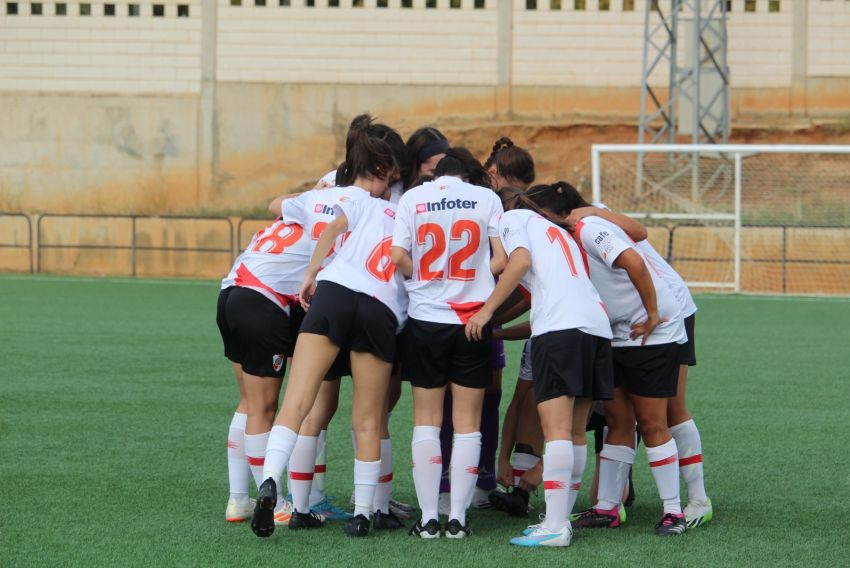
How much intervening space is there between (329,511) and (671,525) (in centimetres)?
159

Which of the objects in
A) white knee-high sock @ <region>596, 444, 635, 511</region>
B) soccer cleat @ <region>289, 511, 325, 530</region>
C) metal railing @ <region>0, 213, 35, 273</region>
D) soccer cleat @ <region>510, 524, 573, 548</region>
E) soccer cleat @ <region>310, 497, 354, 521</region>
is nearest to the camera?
soccer cleat @ <region>510, 524, 573, 548</region>

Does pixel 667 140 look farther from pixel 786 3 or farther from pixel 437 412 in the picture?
pixel 437 412

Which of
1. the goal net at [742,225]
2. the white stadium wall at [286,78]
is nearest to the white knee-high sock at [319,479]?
the goal net at [742,225]

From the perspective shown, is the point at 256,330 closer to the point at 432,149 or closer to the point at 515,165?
the point at 432,149

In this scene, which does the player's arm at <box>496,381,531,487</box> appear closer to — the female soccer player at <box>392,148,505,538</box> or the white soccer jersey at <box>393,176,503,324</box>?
the female soccer player at <box>392,148,505,538</box>

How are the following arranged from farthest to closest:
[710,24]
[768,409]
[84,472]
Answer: [710,24] < [768,409] < [84,472]

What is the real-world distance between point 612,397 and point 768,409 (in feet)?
14.3

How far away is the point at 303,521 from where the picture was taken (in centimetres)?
594

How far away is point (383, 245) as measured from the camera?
5.80 meters

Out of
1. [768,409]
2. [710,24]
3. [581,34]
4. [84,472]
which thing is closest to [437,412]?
[84,472]

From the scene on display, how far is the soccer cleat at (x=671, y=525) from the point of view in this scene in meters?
5.82

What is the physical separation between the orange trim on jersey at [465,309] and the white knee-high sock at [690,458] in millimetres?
1213

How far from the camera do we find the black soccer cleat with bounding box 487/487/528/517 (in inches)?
251

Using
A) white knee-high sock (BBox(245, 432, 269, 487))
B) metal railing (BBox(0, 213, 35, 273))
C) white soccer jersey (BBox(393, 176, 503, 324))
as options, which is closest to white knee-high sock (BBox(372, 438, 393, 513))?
white knee-high sock (BBox(245, 432, 269, 487))
